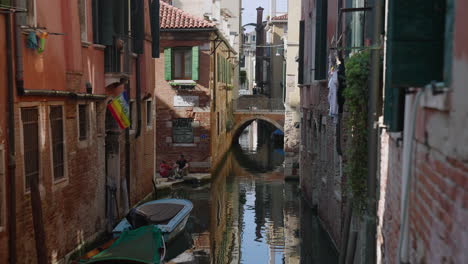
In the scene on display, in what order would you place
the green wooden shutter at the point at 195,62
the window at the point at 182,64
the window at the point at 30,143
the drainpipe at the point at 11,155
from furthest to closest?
the window at the point at 182,64, the green wooden shutter at the point at 195,62, the window at the point at 30,143, the drainpipe at the point at 11,155

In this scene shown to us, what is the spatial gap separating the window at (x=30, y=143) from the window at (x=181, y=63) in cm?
1365

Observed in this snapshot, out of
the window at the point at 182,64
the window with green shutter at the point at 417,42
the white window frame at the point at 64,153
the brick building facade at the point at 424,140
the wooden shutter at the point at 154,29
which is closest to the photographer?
the brick building facade at the point at 424,140

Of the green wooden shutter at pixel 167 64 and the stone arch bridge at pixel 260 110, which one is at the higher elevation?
the green wooden shutter at pixel 167 64

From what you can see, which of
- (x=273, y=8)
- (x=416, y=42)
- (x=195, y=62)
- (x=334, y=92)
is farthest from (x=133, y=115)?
(x=273, y=8)

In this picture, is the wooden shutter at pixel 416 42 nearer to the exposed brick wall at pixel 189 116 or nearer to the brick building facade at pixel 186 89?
the brick building facade at pixel 186 89

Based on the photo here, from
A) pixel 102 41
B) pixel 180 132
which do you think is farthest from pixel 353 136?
pixel 180 132

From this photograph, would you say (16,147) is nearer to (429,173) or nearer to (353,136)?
(353,136)

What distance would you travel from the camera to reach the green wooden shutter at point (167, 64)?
23.0 meters

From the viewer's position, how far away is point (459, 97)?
273 centimetres

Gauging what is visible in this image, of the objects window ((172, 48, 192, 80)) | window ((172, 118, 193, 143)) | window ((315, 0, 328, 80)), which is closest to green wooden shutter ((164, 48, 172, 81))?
window ((172, 48, 192, 80))

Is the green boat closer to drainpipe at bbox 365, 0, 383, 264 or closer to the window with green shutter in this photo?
drainpipe at bbox 365, 0, 383, 264

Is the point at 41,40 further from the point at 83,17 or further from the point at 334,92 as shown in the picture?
the point at 334,92

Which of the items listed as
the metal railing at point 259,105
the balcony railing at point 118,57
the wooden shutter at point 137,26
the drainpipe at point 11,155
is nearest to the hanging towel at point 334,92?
the drainpipe at point 11,155

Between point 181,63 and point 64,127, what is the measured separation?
13.1 m
